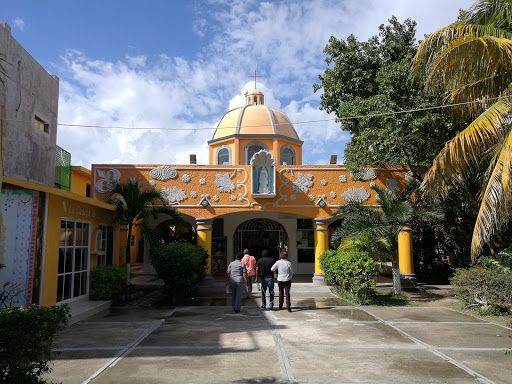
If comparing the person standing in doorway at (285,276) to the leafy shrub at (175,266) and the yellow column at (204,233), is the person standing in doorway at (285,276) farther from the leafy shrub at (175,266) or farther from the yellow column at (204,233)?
the yellow column at (204,233)

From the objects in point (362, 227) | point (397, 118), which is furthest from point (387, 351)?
point (397, 118)

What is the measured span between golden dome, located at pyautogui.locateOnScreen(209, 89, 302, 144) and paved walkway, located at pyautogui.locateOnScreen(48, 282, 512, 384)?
1229cm

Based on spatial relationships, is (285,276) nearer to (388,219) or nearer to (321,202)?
(388,219)

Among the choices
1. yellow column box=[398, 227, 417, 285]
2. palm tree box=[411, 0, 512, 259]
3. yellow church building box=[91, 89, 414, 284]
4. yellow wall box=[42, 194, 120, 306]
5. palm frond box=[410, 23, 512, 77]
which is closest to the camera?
palm tree box=[411, 0, 512, 259]

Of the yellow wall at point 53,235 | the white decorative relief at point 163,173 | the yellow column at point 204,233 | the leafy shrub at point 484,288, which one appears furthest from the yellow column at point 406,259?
the yellow wall at point 53,235

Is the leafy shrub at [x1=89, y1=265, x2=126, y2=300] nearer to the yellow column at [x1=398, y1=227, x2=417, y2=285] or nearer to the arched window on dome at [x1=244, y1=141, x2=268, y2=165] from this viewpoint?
the yellow column at [x1=398, y1=227, x2=417, y2=285]

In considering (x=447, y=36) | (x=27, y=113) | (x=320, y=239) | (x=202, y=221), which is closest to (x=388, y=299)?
(x=320, y=239)

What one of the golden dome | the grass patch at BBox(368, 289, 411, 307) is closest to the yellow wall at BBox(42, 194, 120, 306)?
the grass patch at BBox(368, 289, 411, 307)

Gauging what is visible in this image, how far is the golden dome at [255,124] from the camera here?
21.4m

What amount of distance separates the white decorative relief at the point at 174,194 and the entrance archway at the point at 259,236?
4769mm

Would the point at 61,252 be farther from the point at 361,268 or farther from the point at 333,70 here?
the point at 333,70

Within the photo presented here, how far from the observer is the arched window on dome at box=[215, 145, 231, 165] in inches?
849

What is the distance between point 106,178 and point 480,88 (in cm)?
1243

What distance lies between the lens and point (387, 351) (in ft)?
21.2
